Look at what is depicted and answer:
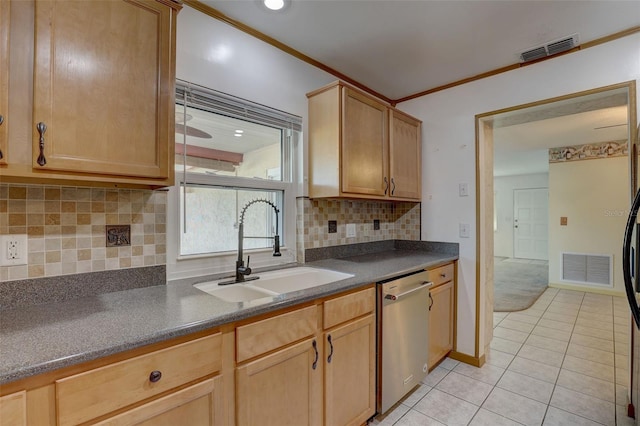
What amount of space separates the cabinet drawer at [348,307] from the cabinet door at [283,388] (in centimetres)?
14

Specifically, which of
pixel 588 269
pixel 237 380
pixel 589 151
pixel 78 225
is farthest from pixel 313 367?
pixel 589 151

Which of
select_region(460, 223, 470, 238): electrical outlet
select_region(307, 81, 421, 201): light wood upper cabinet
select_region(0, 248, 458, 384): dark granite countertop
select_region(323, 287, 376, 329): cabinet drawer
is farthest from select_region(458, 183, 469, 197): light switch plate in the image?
select_region(0, 248, 458, 384): dark granite countertop

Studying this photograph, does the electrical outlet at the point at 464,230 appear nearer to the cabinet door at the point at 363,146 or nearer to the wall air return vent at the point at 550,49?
the cabinet door at the point at 363,146

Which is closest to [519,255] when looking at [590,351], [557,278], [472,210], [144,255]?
[557,278]

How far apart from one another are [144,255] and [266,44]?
152 cm

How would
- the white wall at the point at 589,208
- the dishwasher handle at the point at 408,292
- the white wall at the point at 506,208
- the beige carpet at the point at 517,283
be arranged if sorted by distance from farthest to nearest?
the white wall at the point at 506,208, the white wall at the point at 589,208, the beige carpet at the point at 517,283, the dishwasher handle at the point at 408,292

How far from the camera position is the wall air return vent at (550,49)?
1.91m

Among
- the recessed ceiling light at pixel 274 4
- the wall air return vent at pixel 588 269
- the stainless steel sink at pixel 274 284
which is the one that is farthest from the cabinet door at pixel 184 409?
the wall air return vent at pixel 588 269

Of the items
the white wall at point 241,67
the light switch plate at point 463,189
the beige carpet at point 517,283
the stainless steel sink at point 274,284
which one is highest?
the white wall at point 241,67

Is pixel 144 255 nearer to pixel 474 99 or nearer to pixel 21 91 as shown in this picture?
pixel 21 91

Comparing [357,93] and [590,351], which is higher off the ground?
[357,93]

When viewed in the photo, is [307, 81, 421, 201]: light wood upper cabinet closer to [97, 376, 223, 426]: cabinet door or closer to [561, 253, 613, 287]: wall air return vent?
[97, 376, 223, 426]: cabinet door

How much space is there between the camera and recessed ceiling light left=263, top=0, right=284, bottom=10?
5.28ft

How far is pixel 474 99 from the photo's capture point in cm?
247
